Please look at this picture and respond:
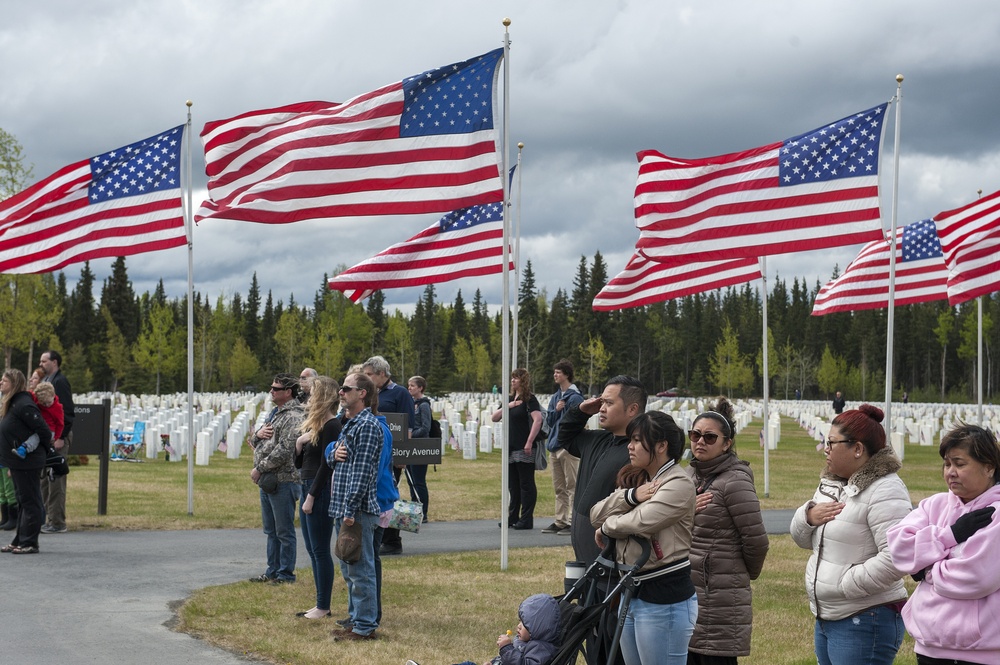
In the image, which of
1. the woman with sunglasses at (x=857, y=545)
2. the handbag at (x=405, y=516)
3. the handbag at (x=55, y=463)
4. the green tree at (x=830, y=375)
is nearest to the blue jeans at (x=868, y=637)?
the woman with sunglasses at (x=857, y=545)

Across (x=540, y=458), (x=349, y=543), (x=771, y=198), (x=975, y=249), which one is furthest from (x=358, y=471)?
(x=975, y=249)

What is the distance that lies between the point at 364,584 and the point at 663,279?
829cm

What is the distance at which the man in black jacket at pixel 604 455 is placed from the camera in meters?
4.77

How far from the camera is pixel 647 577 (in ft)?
14.5

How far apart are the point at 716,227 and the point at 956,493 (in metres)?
7.36

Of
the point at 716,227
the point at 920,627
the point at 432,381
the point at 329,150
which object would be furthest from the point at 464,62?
the point at 432,381

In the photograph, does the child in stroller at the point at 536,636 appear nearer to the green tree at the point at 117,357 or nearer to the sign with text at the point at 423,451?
the sign with text at the point at 423,451

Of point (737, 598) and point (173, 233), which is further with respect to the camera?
point (173, 233)

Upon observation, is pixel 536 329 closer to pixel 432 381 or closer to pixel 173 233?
pixel 432 381

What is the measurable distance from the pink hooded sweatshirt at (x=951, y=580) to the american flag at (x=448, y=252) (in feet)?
28.9

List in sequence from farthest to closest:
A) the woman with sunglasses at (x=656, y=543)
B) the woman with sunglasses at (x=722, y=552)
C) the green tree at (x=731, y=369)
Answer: the green tree at (x=731, y=369) → the woman with sunglasses at (x=722, y=552) → the woman with sunglasses at (x=656, y=543)

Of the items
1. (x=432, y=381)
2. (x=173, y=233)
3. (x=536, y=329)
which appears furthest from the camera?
(x=536, y=329)

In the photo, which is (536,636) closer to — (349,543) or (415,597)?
(349,543)

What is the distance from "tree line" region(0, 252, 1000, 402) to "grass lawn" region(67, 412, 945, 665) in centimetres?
4655
